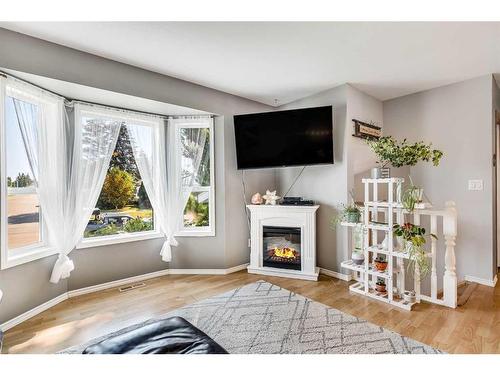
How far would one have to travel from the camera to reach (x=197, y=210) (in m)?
3.53

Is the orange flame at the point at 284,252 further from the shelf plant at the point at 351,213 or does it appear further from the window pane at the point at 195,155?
the window pane at the point at 195,155

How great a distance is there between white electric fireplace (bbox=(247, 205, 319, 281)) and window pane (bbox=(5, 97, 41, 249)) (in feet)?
7.69

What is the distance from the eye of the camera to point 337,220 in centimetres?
316

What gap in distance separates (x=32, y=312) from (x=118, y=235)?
1036 mm

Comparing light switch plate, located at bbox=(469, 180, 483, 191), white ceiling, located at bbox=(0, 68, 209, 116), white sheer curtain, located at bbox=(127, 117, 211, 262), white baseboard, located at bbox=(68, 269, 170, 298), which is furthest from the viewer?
white sheer curtain, located at bbox=(127, 117, 211, 262)

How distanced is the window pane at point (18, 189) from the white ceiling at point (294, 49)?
0.80m

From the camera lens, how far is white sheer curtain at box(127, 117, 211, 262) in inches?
129

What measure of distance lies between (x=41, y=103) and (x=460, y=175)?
4597 mm

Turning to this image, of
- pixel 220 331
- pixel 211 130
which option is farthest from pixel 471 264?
pixel 211 130

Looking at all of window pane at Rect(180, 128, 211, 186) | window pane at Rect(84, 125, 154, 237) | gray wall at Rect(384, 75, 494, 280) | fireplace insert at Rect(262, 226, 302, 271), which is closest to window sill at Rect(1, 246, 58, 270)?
window pane at Rect(84, 125, 154, 237)

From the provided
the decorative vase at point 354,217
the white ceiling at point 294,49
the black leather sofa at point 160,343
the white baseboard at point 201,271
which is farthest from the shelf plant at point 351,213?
the black leather sofa at point 160,343

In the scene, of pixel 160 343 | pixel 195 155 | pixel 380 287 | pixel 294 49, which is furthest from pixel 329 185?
pixel 160 343

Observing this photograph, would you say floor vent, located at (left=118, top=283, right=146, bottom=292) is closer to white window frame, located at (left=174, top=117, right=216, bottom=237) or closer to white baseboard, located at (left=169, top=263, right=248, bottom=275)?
white baseboard, located at (left=169, top=263, right=248, bottom=275)

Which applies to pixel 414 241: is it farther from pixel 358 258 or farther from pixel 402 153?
pixel 402 153
